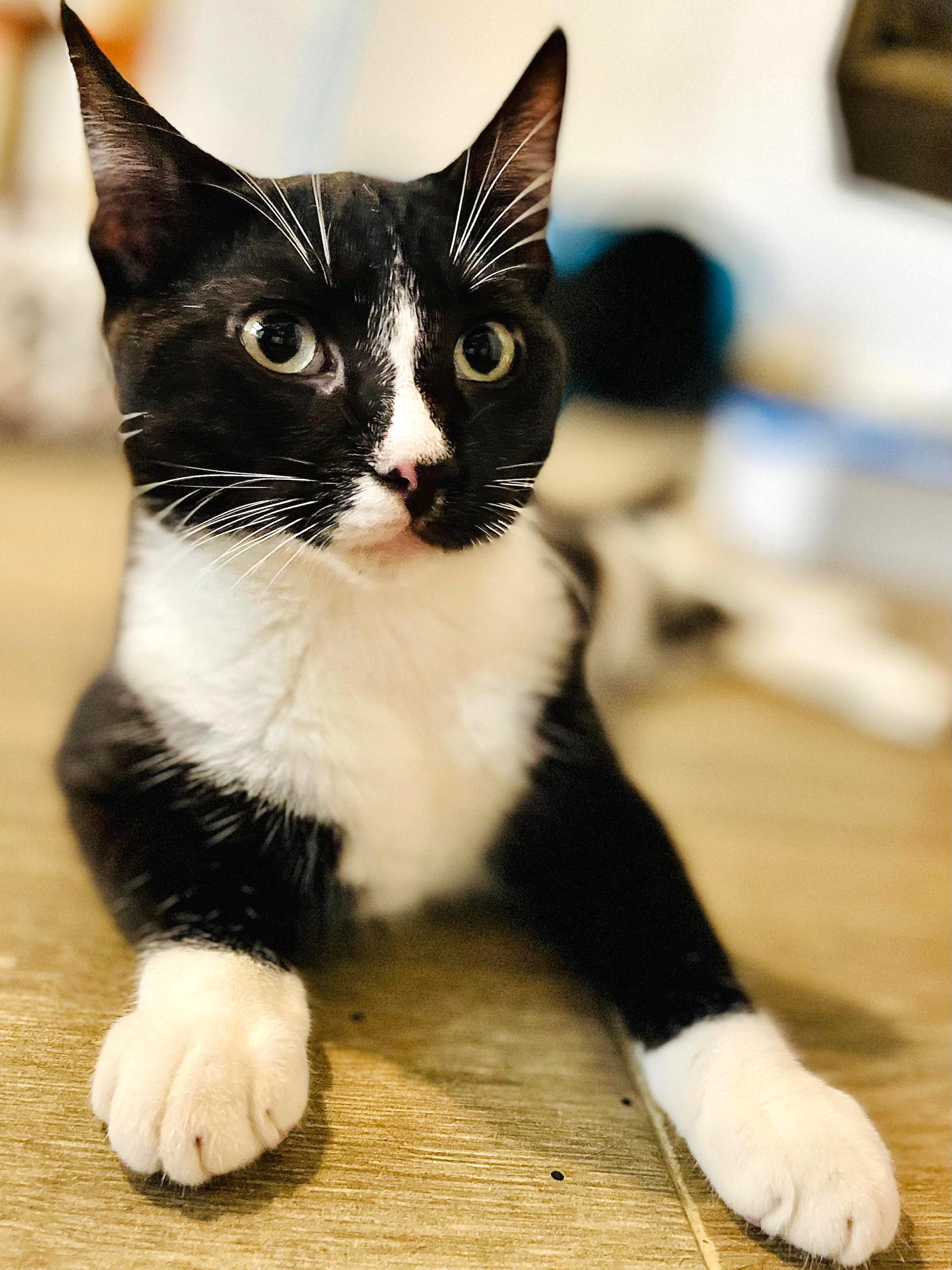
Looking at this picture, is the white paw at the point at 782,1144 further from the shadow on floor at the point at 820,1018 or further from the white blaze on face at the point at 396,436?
the white blaze on face at the point at 396,436

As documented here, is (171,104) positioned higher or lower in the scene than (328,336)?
higher

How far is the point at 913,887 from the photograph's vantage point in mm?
810

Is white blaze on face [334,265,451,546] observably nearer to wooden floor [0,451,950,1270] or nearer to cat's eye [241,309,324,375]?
cat's eye [241,309,324,375]

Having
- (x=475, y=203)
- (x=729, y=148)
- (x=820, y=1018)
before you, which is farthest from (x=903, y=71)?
(x=820, y=1018)

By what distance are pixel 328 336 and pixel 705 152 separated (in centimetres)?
48

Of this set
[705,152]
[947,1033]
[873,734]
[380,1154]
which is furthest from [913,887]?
[705,152]

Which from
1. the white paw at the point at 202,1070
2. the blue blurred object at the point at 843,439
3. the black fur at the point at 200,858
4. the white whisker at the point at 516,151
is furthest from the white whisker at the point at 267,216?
the blue blurred object at the point at 843,439

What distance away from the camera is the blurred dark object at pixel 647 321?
2.06 ft

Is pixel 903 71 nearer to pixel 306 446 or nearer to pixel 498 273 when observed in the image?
pixel 498 273

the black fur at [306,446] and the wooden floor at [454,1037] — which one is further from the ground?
the black fur at [306,446]

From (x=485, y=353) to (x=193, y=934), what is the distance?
38cm

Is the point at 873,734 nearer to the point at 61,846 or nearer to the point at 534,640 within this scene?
the point at 534,640

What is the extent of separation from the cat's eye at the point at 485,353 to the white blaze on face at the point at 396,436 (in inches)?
1.3

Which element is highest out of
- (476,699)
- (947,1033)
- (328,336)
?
(328,336)
